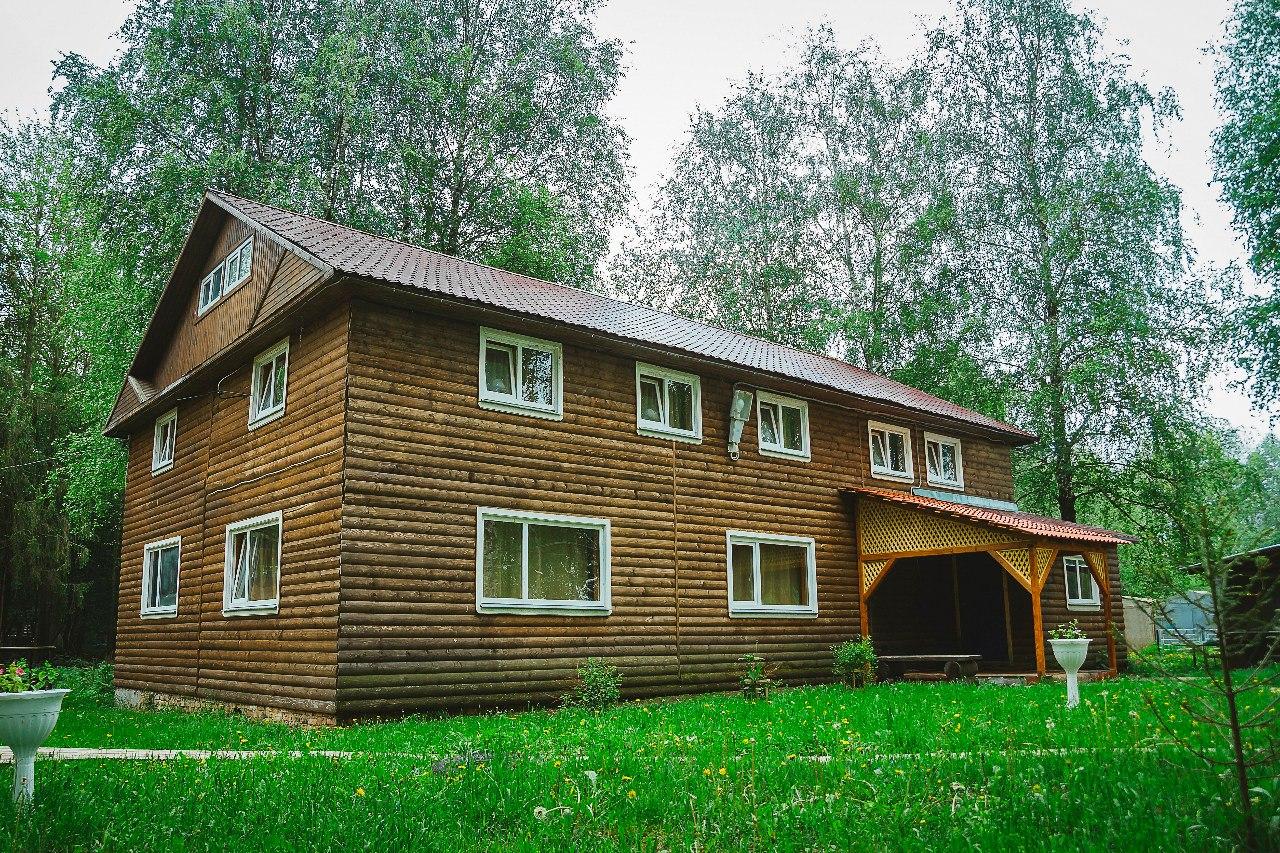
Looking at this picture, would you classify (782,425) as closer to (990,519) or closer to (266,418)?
(990,519)

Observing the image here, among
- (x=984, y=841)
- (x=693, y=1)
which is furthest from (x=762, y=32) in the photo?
(x=984, y=841)

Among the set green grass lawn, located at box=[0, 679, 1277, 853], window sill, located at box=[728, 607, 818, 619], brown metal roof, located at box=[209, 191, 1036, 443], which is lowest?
green grass lawn, located at box=[0, 679, 1277, 853]

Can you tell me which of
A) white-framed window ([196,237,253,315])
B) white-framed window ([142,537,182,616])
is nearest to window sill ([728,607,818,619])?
white-framed window ([142,537,182,616])

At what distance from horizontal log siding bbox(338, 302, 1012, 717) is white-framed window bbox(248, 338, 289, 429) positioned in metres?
2.46

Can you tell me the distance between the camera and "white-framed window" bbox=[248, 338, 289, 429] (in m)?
14.2

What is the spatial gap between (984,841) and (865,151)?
29.8m

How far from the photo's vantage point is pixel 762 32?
34.1 m

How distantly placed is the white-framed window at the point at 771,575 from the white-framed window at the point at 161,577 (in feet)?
31.3

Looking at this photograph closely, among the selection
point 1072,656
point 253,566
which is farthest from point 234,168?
point 1072,656

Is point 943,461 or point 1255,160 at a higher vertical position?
point 1255,160

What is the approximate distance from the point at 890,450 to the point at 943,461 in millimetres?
2057

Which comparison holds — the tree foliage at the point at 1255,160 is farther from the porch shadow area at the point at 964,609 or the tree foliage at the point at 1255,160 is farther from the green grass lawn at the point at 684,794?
the green grass lawn at the point at 684,794

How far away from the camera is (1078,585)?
2303cm

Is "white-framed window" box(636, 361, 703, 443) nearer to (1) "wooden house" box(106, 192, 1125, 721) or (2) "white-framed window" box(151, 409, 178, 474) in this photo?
(1) "wooden house" box(106, 192, 1125, 721)
